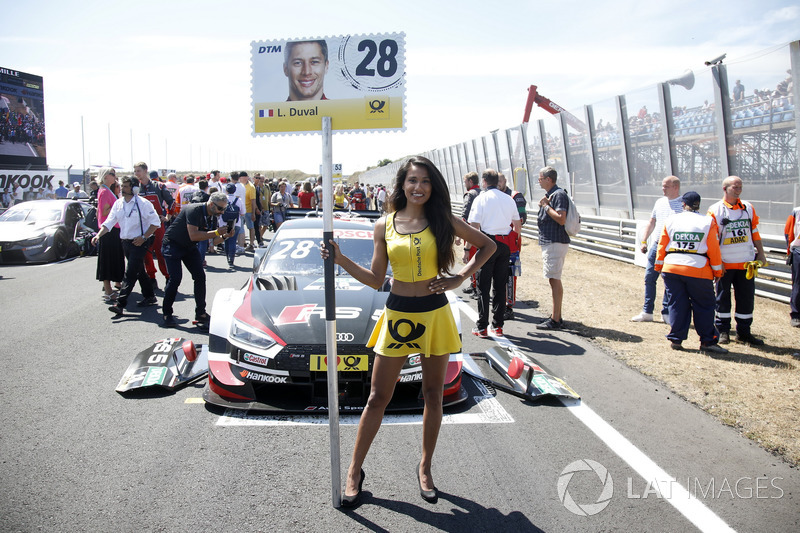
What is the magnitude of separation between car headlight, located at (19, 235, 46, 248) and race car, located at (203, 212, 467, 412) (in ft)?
36.3

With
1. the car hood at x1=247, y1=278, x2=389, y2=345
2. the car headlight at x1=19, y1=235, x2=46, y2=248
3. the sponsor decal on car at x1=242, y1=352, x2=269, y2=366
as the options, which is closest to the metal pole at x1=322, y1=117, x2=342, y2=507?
the car hood at x1=247, y1=278, x2=389, y2=345

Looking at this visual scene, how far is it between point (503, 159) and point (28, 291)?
60.6ft

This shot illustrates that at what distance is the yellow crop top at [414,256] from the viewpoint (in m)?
3.17

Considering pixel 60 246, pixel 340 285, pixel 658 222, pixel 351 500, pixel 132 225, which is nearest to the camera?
pixel 351 500

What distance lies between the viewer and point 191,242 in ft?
25.0

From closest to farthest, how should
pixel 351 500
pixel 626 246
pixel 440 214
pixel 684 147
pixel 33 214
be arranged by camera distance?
pixel 351 500, pixel 440 214, pixel 684 147, pixel 626 246, pixel 33 214

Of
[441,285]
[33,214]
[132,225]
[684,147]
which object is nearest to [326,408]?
[441,285]

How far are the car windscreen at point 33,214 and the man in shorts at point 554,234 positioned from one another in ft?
41.9

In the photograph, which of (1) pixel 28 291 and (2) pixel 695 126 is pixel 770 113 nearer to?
(2) pixel 695 126

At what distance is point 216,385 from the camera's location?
447cm

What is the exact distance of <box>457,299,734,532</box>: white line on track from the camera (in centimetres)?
305

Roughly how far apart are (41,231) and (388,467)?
13.8 meters

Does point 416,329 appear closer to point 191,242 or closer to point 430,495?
point 430,495

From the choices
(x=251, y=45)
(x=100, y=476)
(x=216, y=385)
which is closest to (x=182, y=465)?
(x=100, y=476)
